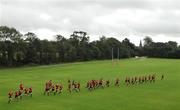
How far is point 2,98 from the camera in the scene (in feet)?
137

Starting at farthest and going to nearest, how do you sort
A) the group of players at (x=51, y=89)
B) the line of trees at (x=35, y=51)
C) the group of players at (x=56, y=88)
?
the line of trees at (x=35, y=51)
the group of players at (x=51, y=89)
the group of players at (x=56, y=88)

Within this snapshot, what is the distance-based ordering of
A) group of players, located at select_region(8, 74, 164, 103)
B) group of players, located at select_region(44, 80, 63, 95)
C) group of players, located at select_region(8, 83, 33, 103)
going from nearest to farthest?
group of players, located at select_region(8, 83, 33, 103) → group of players, located at select_region(8, 74, 164, 103) → group of players, located at select_region(44, 80, 63, 95)

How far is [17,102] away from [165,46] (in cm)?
16634

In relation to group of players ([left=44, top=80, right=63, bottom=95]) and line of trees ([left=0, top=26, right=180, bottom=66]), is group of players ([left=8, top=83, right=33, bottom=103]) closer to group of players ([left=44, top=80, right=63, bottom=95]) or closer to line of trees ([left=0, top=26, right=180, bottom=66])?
group of players ([left=44, top=80, right=63, bottom=95])

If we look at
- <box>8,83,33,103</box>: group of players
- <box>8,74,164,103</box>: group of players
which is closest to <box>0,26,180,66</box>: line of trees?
<box>8,74,164,103</box>: group of players

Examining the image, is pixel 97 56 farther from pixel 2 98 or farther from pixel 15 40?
pixel 2 98

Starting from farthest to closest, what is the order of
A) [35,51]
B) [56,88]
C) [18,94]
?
[35,51] < [56,88] < [18,94]

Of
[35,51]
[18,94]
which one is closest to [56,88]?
[18,94]

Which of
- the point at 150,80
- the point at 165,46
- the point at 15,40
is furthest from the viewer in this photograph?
the point at 165,46

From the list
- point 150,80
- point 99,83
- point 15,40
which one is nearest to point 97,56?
point 15,40

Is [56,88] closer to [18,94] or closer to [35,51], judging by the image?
[18,94]

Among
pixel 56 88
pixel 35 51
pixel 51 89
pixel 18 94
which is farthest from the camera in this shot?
pixel 35 51

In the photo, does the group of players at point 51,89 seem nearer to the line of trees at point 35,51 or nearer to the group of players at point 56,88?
the group of players at point 56,88

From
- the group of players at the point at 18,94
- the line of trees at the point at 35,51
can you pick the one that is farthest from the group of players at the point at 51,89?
the line of trees at the point at 35,51
